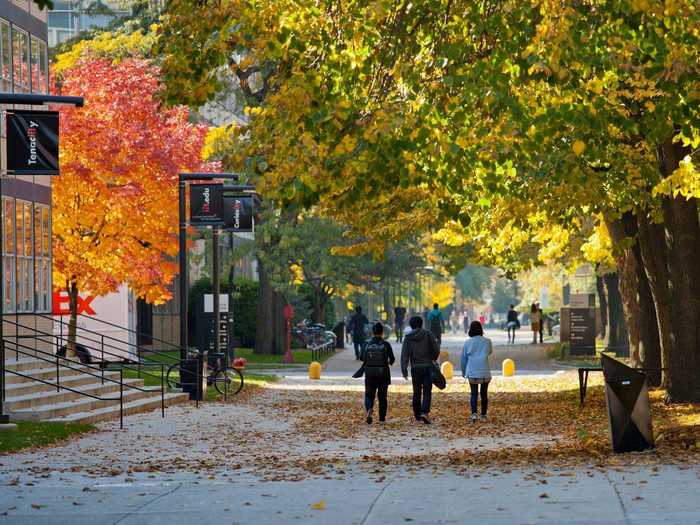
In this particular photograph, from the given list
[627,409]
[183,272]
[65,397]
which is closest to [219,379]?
[183,272]

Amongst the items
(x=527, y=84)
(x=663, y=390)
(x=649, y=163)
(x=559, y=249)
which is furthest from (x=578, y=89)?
(x=559, y=249)

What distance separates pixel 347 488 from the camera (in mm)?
13891

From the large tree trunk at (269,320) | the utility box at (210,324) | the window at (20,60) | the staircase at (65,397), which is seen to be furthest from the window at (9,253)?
the large tree trunk at (269,320)

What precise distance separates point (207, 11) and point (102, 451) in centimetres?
613

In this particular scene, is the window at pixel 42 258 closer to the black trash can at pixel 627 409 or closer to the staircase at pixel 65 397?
the staircase at pixel 65 397

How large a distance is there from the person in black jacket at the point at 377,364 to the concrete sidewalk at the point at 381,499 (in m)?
8.86

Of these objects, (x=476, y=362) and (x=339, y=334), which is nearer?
(x=476, y=362)

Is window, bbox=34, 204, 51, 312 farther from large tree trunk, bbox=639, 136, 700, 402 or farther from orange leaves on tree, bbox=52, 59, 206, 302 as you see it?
large tree trunk, bbox=639, 136, 700, 402

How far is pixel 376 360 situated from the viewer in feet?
79.6

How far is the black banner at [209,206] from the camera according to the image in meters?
32.8

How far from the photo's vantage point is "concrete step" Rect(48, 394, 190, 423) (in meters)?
24.6

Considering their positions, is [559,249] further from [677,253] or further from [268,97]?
[268,97]

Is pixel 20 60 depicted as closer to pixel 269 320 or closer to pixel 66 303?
pixel 66 303

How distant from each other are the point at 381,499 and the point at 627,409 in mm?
4292
